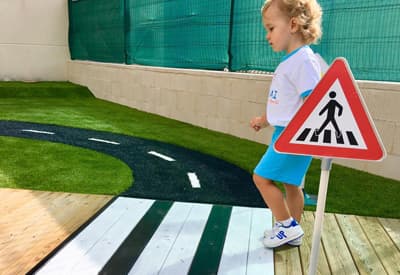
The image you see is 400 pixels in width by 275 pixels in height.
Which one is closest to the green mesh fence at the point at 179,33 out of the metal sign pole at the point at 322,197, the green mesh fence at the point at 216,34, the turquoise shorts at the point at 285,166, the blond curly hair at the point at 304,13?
the green mesh fence at the point at 216,34

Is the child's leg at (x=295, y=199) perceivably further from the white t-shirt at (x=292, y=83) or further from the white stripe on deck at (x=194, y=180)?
the white stripe on deck at (x=194, y=180)

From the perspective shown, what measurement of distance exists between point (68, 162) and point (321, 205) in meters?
3.53

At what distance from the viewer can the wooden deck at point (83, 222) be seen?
2527 mm

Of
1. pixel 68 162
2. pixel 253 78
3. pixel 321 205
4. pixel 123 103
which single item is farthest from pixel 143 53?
pixel 321 205

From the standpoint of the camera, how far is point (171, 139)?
618 centimetres

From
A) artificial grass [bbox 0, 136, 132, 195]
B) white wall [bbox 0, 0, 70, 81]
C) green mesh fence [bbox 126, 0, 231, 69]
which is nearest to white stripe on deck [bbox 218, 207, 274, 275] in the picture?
artificial grass [bbox 0, 136, 132, 195]

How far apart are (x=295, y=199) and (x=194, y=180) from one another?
158cm

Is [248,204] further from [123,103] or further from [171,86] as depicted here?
[123,103]

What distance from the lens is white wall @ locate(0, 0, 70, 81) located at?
1215cm

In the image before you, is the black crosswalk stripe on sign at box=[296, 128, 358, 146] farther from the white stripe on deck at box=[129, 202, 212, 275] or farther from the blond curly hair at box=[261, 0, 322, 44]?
the white stripe on deck at box=[129, 202, 212, 275]

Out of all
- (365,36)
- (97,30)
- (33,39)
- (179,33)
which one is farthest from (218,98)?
(33,39)

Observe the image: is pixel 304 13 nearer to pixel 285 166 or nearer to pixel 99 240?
pixel 285 166

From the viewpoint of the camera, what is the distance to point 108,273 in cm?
237

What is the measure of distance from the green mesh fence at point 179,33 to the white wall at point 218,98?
0.24 metres
